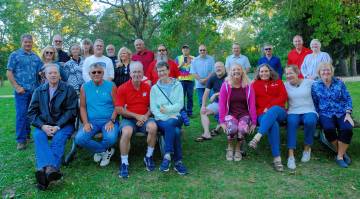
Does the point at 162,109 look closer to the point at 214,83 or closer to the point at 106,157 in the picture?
the point at 106,157

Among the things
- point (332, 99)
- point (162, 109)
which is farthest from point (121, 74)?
point (332, 99)

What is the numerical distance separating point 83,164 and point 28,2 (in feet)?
73.5

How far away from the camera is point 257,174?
5043mm

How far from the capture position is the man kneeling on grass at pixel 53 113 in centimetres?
479

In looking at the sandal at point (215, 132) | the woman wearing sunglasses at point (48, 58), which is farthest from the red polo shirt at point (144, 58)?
the sandal at point (215, 132)

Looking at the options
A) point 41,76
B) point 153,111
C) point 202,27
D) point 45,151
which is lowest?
point 45,151

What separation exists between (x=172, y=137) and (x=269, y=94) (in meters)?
1.73

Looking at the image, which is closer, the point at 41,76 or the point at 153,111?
the point at 153,111

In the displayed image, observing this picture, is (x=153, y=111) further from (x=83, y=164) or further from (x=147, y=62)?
(x=147, y=62)

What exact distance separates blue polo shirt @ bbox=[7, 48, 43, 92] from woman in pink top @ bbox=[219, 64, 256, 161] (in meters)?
Result: 3.31

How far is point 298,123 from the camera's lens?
5527 millimetres

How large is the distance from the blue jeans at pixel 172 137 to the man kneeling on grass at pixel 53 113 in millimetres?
1348

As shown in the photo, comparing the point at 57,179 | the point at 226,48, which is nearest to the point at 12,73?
the point at 57,179

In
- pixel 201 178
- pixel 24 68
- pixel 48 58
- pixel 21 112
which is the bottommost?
pixel 201 178
